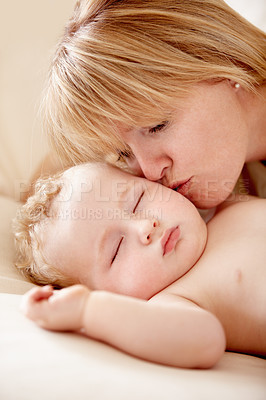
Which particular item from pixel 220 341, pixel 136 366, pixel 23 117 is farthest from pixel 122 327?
pixel 23 117

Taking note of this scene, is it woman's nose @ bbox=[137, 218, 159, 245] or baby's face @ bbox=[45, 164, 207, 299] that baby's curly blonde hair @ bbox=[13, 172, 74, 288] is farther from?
woman's nose @ bbox=[137, 218, 159, 245]

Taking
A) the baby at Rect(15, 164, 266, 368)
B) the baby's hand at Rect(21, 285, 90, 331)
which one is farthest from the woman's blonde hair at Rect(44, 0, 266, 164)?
the baby's hand at Rect(21, 285, 90, 331)

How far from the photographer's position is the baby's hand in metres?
0.74

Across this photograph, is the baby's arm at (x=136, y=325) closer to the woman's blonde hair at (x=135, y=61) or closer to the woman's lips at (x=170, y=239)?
the woman's lips at (x=170, y=239)

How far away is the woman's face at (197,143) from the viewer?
1127 millimetres

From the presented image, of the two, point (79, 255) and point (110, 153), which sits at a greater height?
point (110, 153)

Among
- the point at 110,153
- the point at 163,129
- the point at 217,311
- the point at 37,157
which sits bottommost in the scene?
the point at 37,157

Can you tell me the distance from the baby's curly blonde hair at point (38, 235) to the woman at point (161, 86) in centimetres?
17

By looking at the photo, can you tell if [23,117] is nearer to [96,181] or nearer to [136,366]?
[96,181]

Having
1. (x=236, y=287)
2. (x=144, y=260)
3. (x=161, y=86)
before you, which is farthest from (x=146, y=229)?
(x=161, y=86)

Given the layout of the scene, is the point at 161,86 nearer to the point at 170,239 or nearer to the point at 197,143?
the point at 197,143

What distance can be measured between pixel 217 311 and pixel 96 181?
1.39ft

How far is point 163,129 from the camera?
44.4 inches

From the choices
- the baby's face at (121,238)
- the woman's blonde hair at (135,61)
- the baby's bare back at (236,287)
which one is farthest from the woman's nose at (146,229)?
the woman's blonde hair at (135,61)
